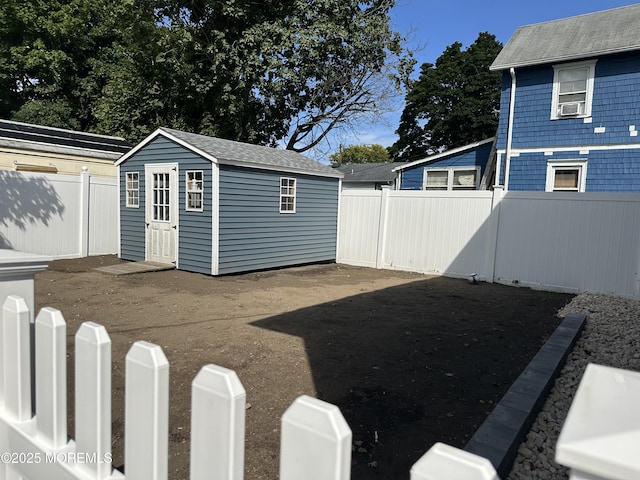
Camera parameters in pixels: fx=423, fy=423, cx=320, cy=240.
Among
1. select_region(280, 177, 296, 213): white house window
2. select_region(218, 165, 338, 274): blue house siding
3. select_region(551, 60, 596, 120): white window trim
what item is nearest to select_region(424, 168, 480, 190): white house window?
select_region(551, 60, 596, 120): white window trim

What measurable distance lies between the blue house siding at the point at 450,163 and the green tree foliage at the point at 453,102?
17.8m

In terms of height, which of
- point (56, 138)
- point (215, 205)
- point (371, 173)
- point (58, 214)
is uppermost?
point (371, 173)

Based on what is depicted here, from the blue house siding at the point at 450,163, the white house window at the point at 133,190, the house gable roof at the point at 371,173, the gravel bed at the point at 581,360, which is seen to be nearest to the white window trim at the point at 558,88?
the blue house siding at the point at 450,163

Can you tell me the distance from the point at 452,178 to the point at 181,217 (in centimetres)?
989

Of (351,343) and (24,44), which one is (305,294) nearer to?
(351,343)

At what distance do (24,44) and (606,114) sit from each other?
91.4 ft

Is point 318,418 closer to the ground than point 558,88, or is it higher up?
closer to the ground

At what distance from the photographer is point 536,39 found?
13.1m

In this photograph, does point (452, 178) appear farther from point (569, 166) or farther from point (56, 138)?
point (56, 138)

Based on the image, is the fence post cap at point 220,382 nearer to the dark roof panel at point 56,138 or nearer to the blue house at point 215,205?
the blue house at point 215,205

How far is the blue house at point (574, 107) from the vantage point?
36.2ft

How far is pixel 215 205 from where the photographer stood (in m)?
9.11

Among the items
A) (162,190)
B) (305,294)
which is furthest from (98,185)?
(305,294)

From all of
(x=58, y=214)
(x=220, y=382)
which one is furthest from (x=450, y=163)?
(x=220, y=382)
